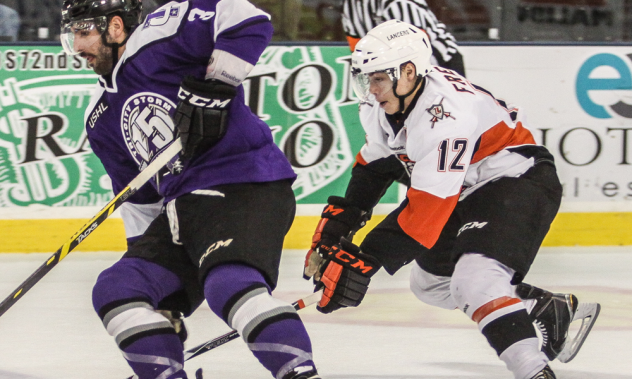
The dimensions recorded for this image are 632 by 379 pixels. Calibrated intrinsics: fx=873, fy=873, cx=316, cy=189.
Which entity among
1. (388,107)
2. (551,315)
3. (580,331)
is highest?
(388,107)

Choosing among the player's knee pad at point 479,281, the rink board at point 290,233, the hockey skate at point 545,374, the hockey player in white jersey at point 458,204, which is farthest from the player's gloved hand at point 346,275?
the rink board at point 290,233

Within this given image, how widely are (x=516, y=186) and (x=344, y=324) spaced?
40.3 inches

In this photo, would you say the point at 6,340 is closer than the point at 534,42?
Yes

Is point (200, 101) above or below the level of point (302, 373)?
above

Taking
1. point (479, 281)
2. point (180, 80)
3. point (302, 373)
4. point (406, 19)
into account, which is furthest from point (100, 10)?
point (406, 19)

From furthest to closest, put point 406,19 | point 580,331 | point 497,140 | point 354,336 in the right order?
point 406,19 → point 354,336 → point 580,331 → point 497,140

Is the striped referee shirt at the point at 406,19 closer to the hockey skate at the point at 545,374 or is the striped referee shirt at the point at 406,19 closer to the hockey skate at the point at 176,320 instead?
the hockey skate at the point at 176,320

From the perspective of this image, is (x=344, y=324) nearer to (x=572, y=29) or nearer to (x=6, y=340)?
(x=6, y=340)

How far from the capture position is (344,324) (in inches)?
124

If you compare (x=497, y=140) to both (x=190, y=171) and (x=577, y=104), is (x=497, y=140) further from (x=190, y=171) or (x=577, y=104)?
(x=577, y=104)

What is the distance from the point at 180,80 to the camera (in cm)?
211

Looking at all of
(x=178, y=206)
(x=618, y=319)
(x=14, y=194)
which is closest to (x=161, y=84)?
(x=178, y=206)

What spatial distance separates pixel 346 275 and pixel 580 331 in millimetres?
929

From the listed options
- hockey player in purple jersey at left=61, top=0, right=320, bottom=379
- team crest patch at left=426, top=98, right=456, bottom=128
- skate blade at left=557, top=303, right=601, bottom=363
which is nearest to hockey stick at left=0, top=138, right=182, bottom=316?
hockey player in purple jersey at left=61, top=0, right=320, bottom=379
